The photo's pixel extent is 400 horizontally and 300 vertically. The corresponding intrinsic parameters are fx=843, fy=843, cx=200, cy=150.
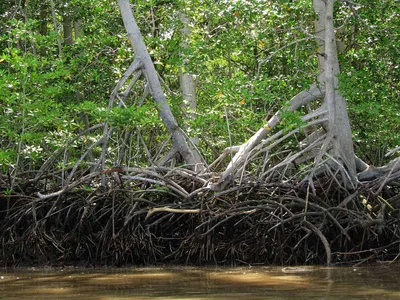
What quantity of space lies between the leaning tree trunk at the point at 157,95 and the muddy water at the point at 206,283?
1.98m

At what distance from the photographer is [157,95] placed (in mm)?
10117

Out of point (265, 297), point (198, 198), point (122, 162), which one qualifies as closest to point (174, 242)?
point (198, 198)

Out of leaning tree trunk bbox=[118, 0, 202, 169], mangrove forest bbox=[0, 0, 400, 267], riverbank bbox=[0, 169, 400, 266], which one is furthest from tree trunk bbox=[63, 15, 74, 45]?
riverbank bbox=[0, 169, 400, 266]

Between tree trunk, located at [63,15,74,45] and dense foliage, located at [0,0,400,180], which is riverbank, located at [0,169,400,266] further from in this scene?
tree trunk, located at [63,15,74,45]

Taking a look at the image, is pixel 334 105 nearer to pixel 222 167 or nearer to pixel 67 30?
pixel 222 167

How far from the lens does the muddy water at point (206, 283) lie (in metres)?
5.85

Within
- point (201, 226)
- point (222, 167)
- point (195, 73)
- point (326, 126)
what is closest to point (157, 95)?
point (195, 73)

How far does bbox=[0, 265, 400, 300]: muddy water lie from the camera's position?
585 centimetres

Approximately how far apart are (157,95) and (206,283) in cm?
388

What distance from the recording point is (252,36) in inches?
390

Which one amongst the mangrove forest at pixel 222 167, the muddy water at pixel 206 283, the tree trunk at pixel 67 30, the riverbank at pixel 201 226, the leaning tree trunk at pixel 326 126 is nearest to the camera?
the muddy water at pixel 206 283

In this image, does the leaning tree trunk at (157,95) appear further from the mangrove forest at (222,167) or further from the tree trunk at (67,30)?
the tree trunk at (67,30)

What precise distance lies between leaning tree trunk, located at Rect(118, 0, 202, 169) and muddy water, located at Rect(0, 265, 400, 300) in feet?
6.51

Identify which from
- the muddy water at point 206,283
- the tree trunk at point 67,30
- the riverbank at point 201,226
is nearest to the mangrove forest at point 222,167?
the riverbank at point 201,226
